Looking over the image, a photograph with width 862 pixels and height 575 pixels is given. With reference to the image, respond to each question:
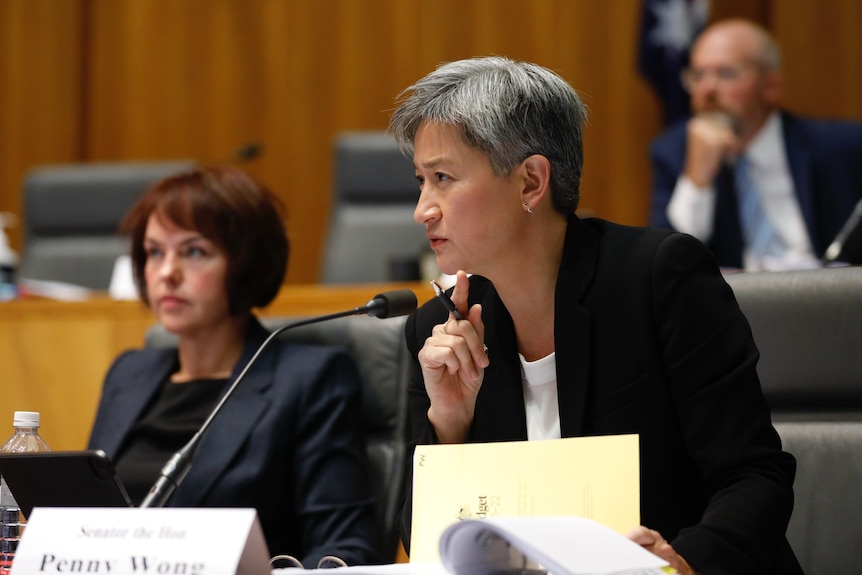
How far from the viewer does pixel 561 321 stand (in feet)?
5.26

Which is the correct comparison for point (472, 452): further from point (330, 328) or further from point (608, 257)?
point (330, 328)

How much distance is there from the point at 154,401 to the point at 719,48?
243 centimetres

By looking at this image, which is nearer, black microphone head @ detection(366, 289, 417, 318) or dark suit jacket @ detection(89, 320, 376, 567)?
black microphone head @ detection(366, 289, 417, 318)

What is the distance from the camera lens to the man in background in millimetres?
3600

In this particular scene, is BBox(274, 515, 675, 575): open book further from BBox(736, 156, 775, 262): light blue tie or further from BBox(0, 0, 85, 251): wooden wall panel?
BBox(0, 0, 85, 251): wooden wall panel

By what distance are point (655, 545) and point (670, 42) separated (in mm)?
3519

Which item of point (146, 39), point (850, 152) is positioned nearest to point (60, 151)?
point (146, 39)

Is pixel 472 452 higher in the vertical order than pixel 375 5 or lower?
lower

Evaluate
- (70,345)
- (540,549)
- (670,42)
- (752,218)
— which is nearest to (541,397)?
(540,549)

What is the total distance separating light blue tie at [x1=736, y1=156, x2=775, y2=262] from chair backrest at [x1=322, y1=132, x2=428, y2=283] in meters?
1.06

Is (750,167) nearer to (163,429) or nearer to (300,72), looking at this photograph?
(300,72)

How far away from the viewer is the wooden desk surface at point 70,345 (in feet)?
9.24

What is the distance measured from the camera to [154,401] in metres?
2.48

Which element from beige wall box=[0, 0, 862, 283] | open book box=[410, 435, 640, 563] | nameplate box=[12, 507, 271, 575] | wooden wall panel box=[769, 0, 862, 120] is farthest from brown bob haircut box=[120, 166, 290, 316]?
wooden wall panel box=[769, 0, 862, 120]
